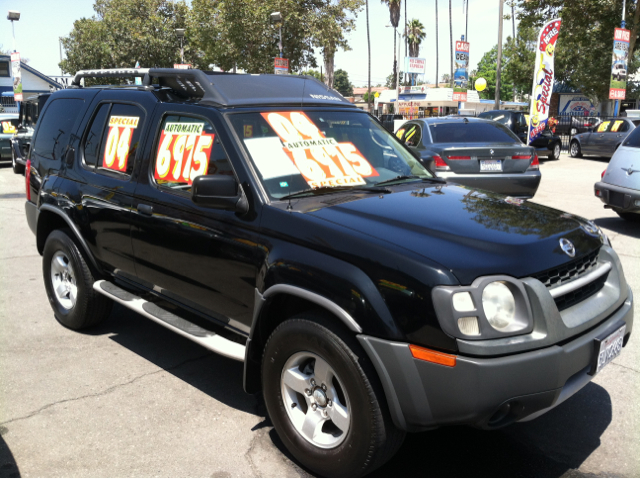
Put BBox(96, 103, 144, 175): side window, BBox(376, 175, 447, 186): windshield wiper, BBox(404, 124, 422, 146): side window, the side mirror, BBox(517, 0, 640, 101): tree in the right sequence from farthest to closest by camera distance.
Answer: BBox(517, 0, 640, 101): tree, BBox(404, 124, 422, 146): side window, BBox(96, 103, 144, 175): side window, BBox(376, 175, 447, 186): windshield wiper, the side mirror

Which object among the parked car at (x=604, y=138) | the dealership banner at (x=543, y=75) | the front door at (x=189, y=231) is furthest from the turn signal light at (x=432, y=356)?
the parked car at (x=604, y=138)

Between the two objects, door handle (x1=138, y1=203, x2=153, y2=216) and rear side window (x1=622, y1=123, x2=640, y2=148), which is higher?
door handle (x1=138, y1=203, x2=153, y2=216)

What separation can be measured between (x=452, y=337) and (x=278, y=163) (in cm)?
156

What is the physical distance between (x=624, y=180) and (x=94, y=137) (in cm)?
692

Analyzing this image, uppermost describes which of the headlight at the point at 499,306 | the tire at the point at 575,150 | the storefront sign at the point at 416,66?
the storefront sign at the point at 416,66

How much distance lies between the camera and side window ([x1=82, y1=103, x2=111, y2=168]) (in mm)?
4707

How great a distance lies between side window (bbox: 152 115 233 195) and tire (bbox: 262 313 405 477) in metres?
1.13

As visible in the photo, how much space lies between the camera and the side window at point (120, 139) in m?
4.30

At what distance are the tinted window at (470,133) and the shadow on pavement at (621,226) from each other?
6.29 feet

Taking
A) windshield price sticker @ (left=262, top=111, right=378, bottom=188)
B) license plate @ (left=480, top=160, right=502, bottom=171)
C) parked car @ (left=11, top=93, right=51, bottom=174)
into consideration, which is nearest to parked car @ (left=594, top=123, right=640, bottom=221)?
license plate @ (left=480, top=160, right=502, bottom=171)

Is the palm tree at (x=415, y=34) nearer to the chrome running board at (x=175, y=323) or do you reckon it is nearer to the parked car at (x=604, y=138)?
the parked car at (x=604, y=138)

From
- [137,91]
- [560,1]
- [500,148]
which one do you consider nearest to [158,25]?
[560,1]

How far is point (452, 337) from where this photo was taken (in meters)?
2.50

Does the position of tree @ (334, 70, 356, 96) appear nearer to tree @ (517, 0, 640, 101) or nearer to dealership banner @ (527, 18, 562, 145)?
tree @ (517, 0, 640, 101)
